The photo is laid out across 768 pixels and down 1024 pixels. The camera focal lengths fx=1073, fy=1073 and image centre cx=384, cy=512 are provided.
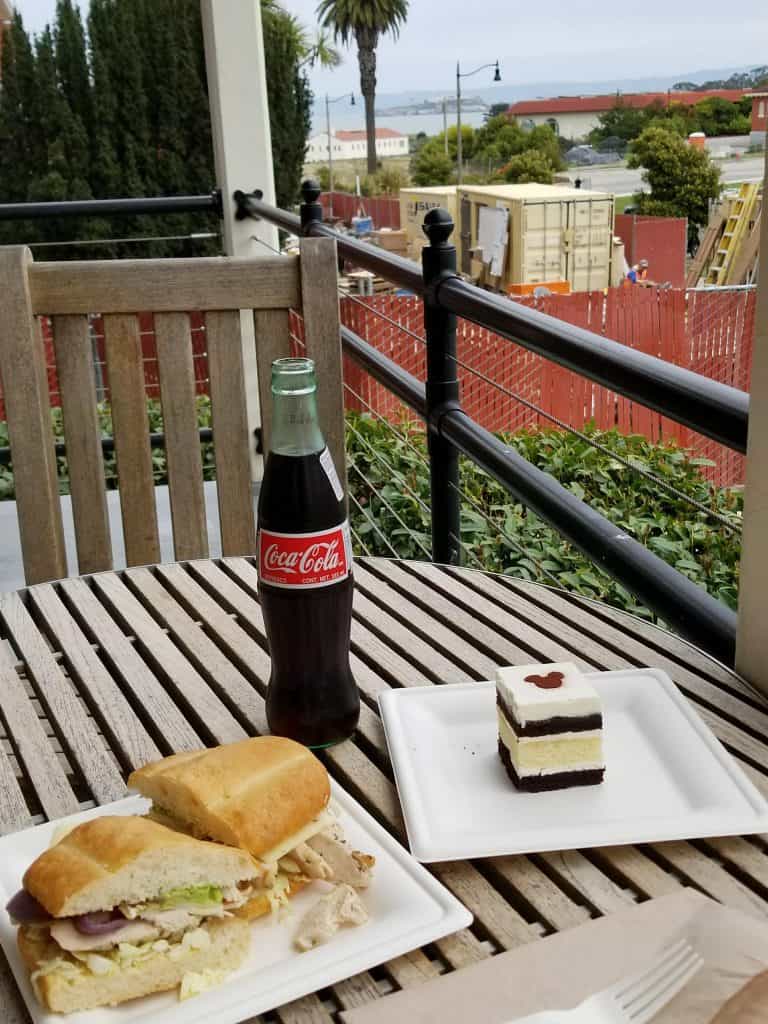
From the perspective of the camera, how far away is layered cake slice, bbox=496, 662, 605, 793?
78cm

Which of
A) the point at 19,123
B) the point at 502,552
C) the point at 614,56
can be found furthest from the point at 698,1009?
the point at 614,56

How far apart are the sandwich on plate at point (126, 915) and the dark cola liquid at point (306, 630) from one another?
26cm

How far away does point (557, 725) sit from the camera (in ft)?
2.57

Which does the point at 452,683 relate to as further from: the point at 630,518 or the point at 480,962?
the point at 630,518

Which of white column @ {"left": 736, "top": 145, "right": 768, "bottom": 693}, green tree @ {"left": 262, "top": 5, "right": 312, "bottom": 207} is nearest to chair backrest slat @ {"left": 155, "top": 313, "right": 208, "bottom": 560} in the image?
white column @ {"left": 736, "top": 145, "right": 768, "bottom": 693}

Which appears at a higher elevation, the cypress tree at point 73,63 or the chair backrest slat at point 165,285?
the cypress tree at point 73,63

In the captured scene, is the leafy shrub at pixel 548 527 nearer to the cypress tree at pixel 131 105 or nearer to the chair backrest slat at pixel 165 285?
the chair backrest slat at pixel 165 285

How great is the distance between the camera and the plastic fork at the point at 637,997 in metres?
0.55

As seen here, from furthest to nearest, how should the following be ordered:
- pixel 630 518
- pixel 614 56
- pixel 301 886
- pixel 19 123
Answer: pixel 614 56 → pixel 19 123 → pixel 630 518 → pixel 301 886

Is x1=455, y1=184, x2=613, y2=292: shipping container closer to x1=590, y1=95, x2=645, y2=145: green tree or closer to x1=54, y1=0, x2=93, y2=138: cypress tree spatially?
x1=54, y1=0, x2=93, y2=138: cypress tree

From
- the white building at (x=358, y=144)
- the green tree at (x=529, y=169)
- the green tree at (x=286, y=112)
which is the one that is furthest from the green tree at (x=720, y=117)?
the green tree at (x=286, y=112)

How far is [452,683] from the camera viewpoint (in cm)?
99

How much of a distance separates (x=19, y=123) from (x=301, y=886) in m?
16.8

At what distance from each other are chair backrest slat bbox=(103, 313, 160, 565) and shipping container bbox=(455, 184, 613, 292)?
83.7 feet
